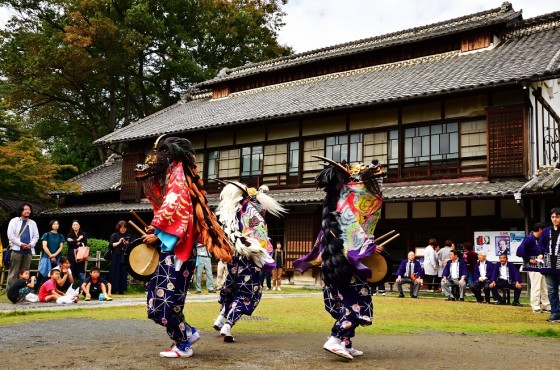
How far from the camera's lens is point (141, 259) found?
6.06m

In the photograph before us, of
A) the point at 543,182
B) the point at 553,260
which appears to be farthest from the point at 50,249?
the point at 543,182

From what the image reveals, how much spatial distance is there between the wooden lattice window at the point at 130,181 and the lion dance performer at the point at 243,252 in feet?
64.7

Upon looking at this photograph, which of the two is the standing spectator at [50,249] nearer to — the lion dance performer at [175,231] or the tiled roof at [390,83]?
the lion dance performer at [175,231]

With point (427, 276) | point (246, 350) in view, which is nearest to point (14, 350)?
point (246, 350)

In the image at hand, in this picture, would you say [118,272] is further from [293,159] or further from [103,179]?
[103,179]

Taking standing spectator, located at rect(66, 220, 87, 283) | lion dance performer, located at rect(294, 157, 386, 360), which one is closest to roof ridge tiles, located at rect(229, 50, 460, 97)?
standing spectator, located at rect(66, 220, 87, 283)

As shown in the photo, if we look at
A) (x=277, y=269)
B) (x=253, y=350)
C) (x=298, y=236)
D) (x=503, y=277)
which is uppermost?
(x=298, y=236)

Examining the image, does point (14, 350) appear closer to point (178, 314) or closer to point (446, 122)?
point (178, 314)

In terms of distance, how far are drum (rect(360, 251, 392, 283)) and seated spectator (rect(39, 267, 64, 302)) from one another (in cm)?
837

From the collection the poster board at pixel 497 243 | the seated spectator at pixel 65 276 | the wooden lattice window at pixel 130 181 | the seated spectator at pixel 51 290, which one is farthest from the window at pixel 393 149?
the wooden lattice window at pixel 130 181

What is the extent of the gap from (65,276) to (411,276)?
844cm

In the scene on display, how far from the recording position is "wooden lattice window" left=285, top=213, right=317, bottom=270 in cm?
2061

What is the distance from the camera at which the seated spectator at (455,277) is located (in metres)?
14.4

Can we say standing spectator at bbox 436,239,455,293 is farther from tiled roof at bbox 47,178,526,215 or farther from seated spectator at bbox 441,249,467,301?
tiled roof at bbox 47,178,526,215
